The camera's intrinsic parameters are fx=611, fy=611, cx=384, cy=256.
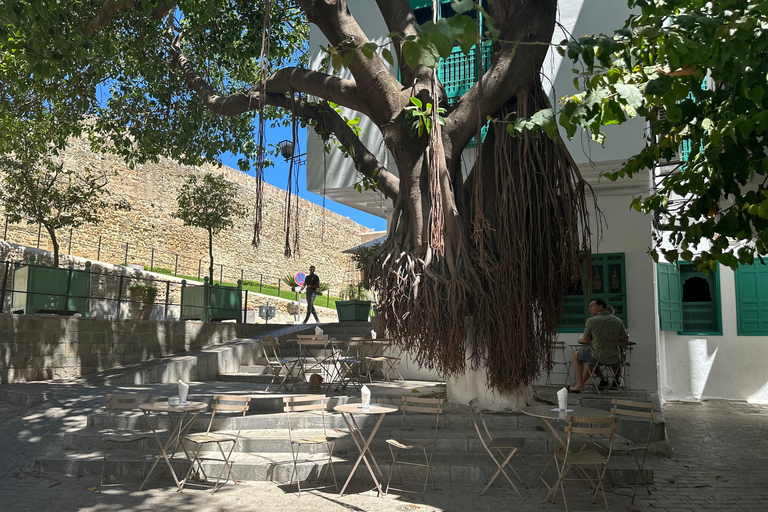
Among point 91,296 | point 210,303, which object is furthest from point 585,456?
point 210,303

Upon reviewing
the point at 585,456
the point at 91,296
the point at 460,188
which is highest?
the point at 460,188

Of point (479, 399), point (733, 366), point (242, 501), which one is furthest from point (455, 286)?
A: point (733, 366)

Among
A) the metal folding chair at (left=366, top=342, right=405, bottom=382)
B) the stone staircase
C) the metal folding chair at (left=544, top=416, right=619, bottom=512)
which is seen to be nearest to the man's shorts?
the stone staircase

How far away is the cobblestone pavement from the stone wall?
12577 mm

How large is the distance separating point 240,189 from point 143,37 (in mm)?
22948

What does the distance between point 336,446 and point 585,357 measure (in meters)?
3.95

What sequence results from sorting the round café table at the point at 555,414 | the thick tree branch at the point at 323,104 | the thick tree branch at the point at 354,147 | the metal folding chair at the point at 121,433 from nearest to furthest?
the round café table at the point at 555,414 < the metal folding chair at the point at 121,433 < the thick tree branch at the point at 323,104 < the thick tree branch at the point at 354,147

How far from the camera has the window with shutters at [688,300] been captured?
11.1 metres

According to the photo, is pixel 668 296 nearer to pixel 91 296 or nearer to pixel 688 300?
pixel 688 300

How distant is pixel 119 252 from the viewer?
23438 millimetres

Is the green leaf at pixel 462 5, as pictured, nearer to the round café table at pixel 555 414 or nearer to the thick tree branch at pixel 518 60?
the round café table at pixel 555 414

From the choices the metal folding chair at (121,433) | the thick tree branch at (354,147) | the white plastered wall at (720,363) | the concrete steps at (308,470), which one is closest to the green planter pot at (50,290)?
the metal folding chair at (121,433)

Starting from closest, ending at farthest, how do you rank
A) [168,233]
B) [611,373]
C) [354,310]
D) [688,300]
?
[611,373], [688,300], [354,310], [168,233]

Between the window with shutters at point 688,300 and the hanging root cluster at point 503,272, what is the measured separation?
584 cm
